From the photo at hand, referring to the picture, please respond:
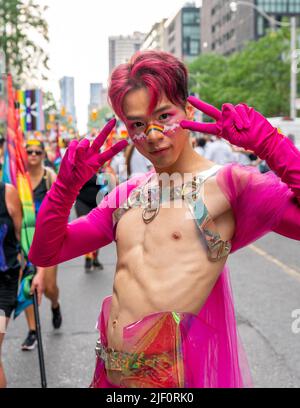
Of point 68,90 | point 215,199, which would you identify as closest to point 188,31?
point 68,90

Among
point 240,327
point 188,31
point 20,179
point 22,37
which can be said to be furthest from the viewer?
point 188,31

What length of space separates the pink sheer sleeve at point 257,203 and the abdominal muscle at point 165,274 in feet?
0.21

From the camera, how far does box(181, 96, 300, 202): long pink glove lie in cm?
199

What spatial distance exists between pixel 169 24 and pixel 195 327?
136 meters

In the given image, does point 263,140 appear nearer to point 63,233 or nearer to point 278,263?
point 63,233

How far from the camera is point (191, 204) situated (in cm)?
221

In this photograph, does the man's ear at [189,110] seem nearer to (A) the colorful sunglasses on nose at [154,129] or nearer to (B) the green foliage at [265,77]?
(A) the colorful sunglasses on nose at [154,129]

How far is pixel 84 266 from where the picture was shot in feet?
29.7

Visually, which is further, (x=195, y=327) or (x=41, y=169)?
(x=41, y=169)

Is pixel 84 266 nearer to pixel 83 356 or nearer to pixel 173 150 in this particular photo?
pixel 83 356

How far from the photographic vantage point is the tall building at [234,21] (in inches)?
2977

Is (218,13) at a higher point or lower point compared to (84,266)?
higher

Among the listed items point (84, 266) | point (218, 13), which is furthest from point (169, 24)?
point (84, 266)

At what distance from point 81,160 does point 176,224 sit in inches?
16.0
